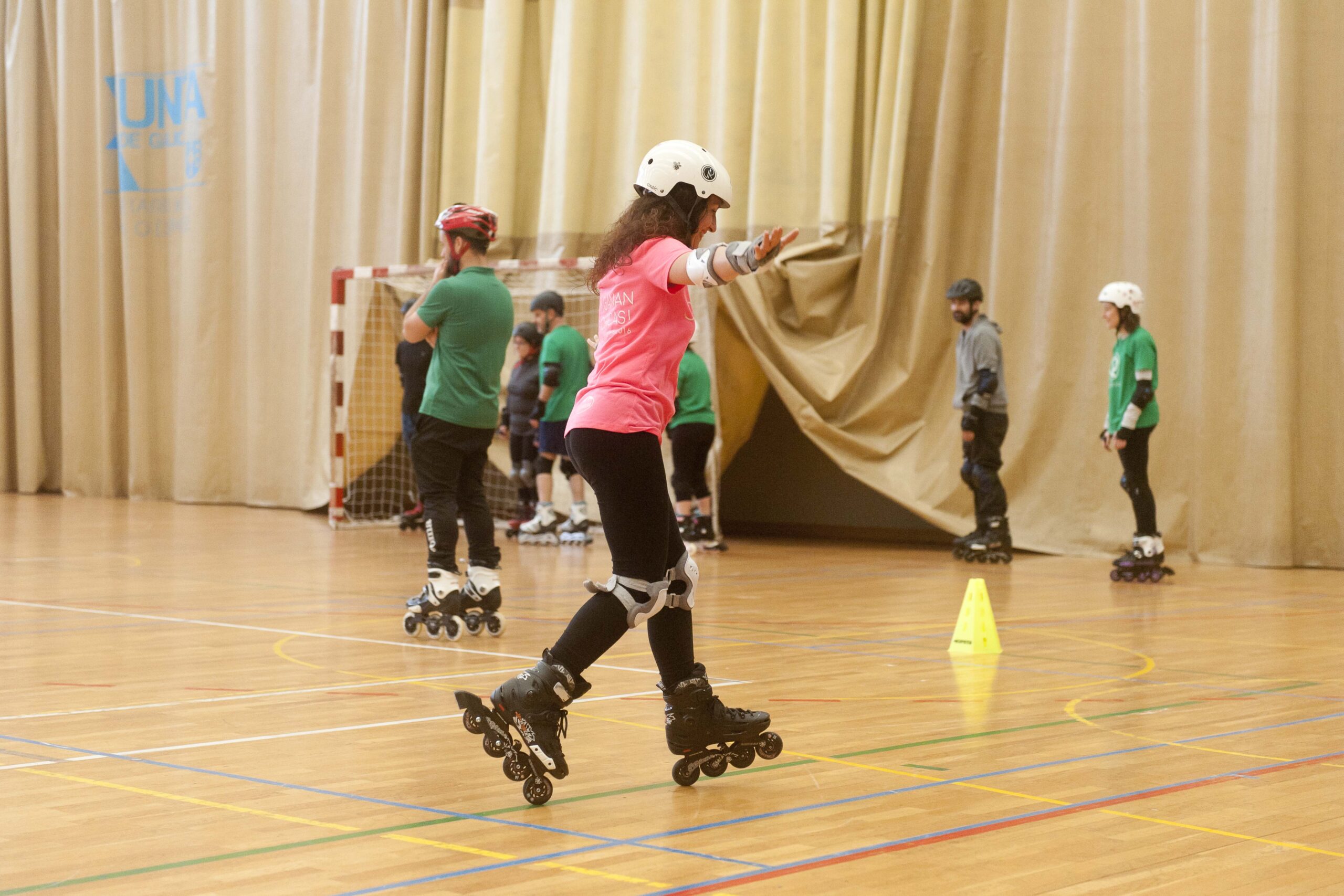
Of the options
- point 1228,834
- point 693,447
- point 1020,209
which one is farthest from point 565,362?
point 1228,834

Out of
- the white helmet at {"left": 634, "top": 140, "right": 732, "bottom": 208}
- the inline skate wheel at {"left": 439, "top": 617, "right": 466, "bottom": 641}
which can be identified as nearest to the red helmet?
the inline skate wheel at {"left": 439, "top": 617, "right": 466, "bottom": 641}

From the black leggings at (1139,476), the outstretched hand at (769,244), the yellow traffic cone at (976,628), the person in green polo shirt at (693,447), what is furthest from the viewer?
the person in green polo shirt at (693,447)

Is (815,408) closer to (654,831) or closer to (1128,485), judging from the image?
(1128,485)

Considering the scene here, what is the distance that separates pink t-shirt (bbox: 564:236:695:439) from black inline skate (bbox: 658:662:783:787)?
0.59 m

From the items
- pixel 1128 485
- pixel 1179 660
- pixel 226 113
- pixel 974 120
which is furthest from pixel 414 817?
pixel 226 113

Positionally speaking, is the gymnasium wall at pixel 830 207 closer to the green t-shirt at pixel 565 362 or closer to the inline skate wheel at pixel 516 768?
the green t-shirt at pixel 565 362

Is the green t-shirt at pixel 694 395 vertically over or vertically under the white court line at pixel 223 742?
over

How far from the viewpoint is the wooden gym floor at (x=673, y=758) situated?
2.71m

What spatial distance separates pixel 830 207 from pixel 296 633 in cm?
661

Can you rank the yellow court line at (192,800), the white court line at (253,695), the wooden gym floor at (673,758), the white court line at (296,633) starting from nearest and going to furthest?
the wooden gym floor at (673,758)
the yellow court line at (192,800)
the white court line at (253,695)
the white court line at (296,633)

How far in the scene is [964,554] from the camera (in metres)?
10.2

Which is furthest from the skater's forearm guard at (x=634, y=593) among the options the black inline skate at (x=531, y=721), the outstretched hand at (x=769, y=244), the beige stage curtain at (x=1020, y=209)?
the beige stage curtain at (x=1020, y=209)

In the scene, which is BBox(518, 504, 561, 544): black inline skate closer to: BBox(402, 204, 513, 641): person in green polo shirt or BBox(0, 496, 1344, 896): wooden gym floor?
BBox(0, 496, 1344, 896): wooden gym floor

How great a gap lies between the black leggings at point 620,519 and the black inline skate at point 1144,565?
20.2 ft
